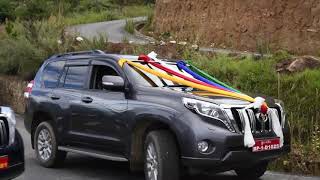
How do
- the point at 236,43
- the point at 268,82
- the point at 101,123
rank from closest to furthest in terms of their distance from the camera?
the point at 101,123 < the point at 268,82 < the point at 236,43

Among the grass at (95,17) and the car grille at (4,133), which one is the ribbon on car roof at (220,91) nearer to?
the car grille at (4,133)

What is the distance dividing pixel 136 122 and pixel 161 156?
731 millimetres

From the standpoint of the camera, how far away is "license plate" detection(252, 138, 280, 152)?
7129 mm

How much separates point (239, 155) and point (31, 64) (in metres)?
11.7

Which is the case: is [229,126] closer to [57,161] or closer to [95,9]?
[57,161]

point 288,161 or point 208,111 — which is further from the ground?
point 208,111

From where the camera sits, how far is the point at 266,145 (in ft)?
23.8

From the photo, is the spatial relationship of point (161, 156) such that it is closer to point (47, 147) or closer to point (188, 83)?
point (188, 83)

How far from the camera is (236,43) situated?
823 inches

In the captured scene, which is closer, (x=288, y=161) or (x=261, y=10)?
(x=288, y=161)

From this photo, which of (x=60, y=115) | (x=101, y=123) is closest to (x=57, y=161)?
(x=60, y=115)

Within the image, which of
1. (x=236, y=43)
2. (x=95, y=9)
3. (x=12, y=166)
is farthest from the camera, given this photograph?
(x=95, y=9)

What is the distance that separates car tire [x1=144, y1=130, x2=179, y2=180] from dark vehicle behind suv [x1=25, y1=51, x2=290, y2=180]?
12 millimetres

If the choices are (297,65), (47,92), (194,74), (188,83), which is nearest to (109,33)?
(297,65)
